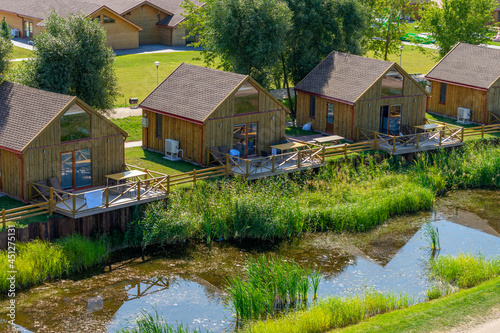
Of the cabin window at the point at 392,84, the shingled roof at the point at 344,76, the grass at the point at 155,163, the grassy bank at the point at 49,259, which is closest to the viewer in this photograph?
the grassy bank at the point at 49,259

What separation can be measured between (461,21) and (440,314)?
3653 cm

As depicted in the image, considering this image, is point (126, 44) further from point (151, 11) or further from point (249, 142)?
point (249, 142)

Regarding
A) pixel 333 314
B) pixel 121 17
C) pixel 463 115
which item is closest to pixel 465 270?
pixel 333 314

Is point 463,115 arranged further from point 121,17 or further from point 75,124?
point 121,17

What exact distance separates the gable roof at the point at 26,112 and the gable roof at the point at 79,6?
118 ft

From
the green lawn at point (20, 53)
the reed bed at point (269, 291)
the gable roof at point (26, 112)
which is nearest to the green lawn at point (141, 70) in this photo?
the green lawn at point (20, 53)

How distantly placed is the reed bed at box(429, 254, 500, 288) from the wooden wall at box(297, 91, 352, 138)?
14.0 metres

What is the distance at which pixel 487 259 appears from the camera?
997 inches

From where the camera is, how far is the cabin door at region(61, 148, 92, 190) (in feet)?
88.8

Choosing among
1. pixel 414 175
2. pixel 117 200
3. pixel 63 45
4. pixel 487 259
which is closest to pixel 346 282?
pixel 487 259

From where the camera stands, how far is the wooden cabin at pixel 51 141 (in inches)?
1020

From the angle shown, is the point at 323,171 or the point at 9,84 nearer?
the point at 9,84

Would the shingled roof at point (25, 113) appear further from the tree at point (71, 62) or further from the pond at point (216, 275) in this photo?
the pond at point (216, 275)

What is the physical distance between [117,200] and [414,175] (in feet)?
48.7
